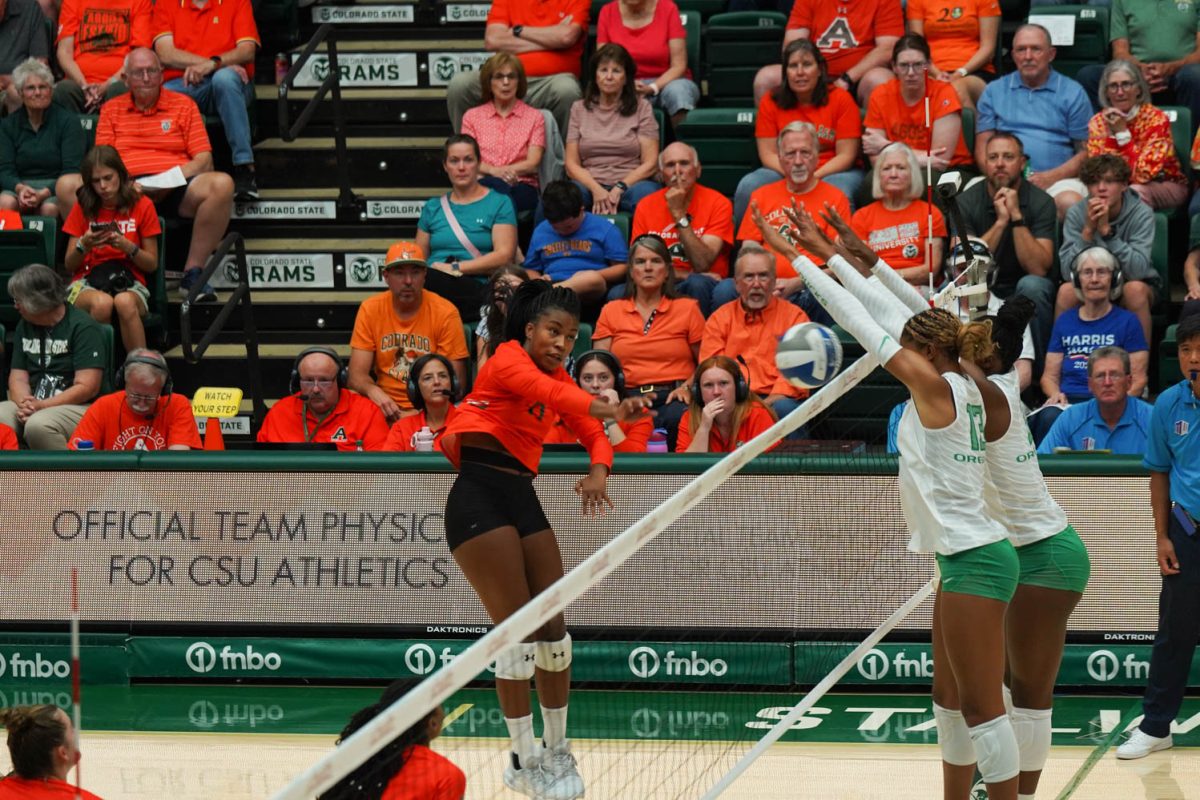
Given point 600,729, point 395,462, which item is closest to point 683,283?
point 395,462

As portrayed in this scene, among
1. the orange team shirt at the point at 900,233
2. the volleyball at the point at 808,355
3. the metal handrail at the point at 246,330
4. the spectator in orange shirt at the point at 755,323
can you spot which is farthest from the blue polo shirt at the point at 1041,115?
the volleyball at the point at 808,355

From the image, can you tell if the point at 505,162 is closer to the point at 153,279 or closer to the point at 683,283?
the point at 683,283

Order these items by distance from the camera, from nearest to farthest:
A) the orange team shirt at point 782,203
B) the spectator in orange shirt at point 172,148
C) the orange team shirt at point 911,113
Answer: the orange team shirt at point 782,203 → the orange team shirt at point 911,113 → the spectator in orange shirt at point 172,148

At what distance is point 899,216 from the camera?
440 inches

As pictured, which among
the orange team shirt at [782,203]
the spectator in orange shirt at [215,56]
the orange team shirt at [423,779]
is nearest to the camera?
the orange team shirt at [423,779]

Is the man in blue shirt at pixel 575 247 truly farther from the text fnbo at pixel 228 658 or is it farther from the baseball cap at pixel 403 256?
the text fnbo at pixel 228 658

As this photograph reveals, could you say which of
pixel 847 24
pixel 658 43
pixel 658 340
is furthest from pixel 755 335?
pixel 847 24

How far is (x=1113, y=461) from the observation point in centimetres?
902

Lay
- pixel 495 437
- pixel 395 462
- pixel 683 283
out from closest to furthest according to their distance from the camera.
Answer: pixel 495 437
pixel 395 462
pixel 683 283

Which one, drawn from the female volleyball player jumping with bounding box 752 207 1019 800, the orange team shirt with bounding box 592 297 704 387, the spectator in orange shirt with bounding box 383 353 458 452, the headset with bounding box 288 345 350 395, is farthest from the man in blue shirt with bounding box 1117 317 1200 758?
the headset with bounding box 288 345 350 395

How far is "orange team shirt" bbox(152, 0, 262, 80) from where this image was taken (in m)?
13.4

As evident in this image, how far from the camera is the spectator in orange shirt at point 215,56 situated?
13016mm

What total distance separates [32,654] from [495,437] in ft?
12.9

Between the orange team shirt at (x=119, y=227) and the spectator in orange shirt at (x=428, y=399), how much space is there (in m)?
3.03
